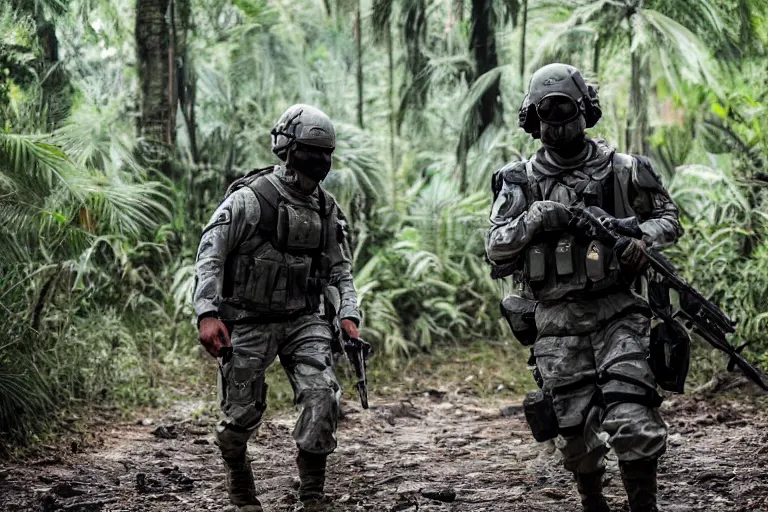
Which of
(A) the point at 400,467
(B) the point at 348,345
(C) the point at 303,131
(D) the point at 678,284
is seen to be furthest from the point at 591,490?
(C) the point at 303,131

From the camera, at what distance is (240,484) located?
4.43m

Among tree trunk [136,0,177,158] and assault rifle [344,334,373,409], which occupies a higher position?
tree trunk [136,0,177,158]

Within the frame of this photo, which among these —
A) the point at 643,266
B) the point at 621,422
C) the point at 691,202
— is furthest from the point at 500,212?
the point at 691,202

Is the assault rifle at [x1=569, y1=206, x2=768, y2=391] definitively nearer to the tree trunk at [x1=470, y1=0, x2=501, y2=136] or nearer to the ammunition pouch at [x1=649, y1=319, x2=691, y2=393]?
the ammunition pouch at [x1=649, y1=319, x2=691, y2=393]

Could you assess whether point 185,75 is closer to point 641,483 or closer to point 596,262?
point 596,262

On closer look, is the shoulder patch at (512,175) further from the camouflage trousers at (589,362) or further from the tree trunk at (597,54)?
the tree trunk at (597,54)

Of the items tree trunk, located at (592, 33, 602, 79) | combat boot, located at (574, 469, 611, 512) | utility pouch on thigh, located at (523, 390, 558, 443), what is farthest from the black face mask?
tree trunk, located at (592, 33, 602, 79)

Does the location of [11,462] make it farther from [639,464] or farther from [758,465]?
[758,465]

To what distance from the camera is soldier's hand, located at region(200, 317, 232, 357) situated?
13.3 ft

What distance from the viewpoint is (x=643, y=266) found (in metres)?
3.79

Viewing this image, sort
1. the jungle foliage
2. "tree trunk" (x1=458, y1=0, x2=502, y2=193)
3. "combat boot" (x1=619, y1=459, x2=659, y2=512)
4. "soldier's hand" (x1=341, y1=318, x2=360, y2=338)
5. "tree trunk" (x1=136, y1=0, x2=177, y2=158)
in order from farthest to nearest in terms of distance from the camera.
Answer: "tree trunk" (x1=458, y1=0, x2=502, y2=193) → "tree trunk" (x1=136, y1=0, x2=177, y2=158) → the jungle foliage → "soldier's hand" (x1=341, y1=318, x2=360, y2=338) → "combat boot" (x1=619, y1=459, x2=659, y2=512)

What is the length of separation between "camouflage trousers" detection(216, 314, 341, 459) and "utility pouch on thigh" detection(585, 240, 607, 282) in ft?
4.16

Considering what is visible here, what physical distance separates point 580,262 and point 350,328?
3.81 ft

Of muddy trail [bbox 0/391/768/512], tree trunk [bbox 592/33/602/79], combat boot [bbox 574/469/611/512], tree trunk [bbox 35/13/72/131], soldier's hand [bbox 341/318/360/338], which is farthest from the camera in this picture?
tree trunk [bbox 592/33/602/79]
